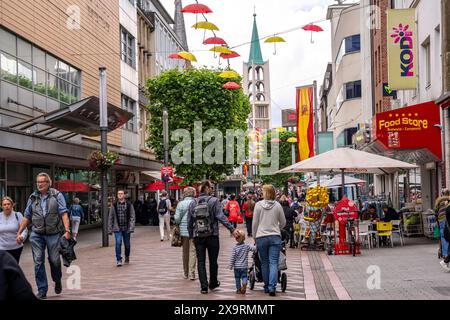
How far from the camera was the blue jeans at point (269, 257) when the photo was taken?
11.1m

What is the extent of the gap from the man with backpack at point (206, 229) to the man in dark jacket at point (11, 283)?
24.5 ft

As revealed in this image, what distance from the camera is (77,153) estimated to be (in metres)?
26.3

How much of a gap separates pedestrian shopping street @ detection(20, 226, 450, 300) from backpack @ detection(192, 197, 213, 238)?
3.16ft

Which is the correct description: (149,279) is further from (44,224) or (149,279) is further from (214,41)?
(214,41)

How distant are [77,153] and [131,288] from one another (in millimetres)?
14766

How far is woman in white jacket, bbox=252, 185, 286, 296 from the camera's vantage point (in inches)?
437

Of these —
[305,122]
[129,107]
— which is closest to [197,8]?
[305,122]

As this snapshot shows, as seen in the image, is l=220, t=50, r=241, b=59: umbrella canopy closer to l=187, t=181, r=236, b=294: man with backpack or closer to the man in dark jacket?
l=187, t=181, r=236, b=294: man with backpack

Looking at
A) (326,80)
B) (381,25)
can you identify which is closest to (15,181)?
(381,25)

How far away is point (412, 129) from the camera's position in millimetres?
20797

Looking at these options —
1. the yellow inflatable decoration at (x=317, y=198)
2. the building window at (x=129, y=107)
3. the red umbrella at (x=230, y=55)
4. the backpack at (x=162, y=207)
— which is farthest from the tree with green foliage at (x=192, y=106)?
the yellow inflatable decoration at (x=317, y=198)

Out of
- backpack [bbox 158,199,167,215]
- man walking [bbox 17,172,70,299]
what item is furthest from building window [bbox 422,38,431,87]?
man walking [bbox 17,172,70,299]

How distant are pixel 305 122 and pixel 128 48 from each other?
13.0m

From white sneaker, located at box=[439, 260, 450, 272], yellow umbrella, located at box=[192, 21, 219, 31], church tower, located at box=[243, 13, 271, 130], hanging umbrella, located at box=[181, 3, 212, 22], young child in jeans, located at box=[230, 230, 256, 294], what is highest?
church tower, located at box=[243, 13, 271, 130]
